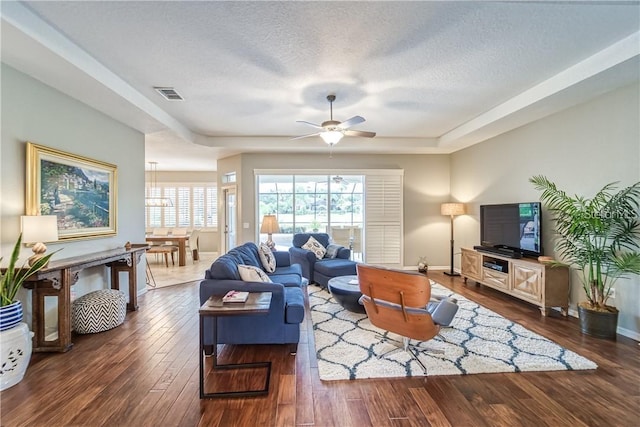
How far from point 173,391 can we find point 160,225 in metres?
9.25

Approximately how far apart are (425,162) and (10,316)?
24.3ft

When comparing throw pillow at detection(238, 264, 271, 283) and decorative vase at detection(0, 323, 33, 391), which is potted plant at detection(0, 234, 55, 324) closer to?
decorative vase at detection(0, 323, 33, 391)

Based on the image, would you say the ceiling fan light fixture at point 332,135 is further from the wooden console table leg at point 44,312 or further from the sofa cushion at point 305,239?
the wooden console table leg at point 44,312

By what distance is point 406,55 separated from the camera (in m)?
3.13

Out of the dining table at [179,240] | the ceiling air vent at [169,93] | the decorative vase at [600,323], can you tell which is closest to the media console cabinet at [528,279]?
the decorative vase at [600,323]

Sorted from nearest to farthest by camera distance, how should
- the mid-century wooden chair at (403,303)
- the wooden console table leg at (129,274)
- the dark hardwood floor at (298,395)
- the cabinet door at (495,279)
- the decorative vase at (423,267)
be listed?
the dark hardwood floor at (298,395) → the mid-century wooden chair at (403,303) → the wooden console table leg at (129,274) → the cabinet door at (495,279) → the decorative vase at (423,267)

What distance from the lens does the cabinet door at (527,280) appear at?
4.18 metres

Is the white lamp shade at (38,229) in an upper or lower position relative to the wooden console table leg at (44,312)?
upper

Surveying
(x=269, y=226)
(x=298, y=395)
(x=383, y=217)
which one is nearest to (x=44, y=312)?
(x=298, y=395)

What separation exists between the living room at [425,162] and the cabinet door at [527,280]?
468 millimetres

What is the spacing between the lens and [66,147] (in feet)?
12.1

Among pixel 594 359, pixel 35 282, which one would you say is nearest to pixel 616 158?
pixel 594 359

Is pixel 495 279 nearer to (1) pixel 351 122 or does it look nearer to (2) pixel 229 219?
(1) pixel 351 122

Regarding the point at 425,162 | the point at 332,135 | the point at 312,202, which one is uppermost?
the point at 425,162
